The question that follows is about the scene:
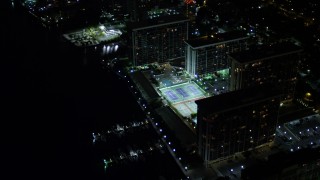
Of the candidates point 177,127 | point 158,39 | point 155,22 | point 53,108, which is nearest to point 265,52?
point 177,127

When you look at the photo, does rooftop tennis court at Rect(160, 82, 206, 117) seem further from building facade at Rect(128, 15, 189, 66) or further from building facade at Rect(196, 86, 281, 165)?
building facade at Rect(196, 86, 281, 165)

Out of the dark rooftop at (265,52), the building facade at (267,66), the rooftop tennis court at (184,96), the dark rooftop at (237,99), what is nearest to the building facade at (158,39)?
the rooftop tennis court at (184,96)

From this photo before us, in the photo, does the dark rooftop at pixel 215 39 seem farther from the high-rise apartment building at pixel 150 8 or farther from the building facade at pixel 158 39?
the high-rise apartment building at pixel 150 8

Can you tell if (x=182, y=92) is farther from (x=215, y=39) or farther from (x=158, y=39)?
(x=158, y=39)

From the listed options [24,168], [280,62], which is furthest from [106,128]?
[280,62]

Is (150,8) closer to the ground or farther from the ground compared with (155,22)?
closer to the ground

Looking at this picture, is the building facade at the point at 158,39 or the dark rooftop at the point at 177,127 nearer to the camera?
the dark rooftop at the point at 177,127
